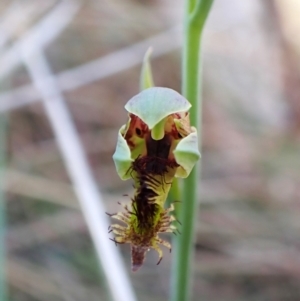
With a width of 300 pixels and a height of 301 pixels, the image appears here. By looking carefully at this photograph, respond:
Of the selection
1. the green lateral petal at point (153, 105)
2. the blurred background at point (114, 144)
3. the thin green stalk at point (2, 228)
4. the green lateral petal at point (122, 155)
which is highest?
the blurred background at point (114, 144)

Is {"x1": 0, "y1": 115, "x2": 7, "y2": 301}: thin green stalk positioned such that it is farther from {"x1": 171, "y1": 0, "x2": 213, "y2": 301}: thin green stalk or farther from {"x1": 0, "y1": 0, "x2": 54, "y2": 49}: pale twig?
{"x1": 0, "y1": 0, "x2": 54, "y2": 49}: pale twig

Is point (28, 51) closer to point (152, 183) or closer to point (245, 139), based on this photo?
point (245, 139)

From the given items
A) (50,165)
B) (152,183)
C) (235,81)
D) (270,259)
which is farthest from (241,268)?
(152,183)

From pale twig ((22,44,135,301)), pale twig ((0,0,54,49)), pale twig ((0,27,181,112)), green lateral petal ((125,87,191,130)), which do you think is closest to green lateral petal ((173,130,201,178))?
green lateral petal ((125,87,191,130))

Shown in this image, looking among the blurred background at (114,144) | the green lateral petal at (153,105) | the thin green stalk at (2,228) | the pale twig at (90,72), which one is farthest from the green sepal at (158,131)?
the pale twig at (90,72)

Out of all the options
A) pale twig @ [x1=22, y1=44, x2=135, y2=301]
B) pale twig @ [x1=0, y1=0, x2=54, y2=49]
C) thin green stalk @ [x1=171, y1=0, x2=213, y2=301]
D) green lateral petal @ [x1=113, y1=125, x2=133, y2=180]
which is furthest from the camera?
pale twig @ [x1=0, y1=0, x2=54, y2=49]

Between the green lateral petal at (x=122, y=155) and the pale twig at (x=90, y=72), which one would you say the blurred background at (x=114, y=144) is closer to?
the pale twig at (x=90, y=72)
